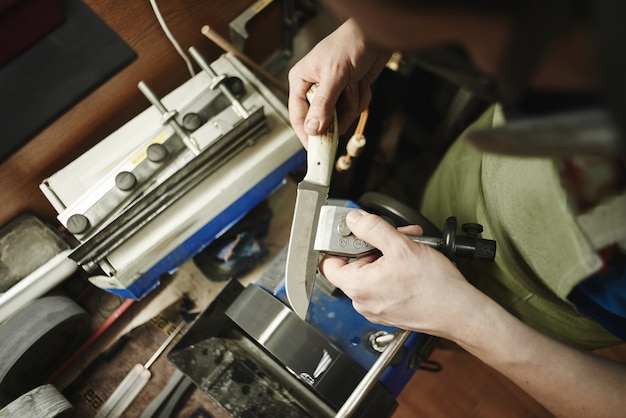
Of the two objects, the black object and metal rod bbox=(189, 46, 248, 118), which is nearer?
the black object

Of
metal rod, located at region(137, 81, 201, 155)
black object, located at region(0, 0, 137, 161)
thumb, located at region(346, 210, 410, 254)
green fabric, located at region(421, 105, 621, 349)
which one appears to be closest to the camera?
green fabric, located at region(421, 105, 621, 349)

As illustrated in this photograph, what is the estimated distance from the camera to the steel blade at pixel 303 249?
718 mm

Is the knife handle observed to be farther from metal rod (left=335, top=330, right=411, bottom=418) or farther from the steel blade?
metal rod (left=335, top=330, right=411, bottom=418)

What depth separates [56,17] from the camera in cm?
91

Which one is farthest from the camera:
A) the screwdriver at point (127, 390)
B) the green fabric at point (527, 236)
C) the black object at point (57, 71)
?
the screwdriver at point (127, 390)

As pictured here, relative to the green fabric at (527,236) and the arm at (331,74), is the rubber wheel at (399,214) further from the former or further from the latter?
the arm at (331,74)

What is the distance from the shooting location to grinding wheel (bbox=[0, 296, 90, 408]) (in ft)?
3.08

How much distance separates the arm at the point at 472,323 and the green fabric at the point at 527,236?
0.09 meters

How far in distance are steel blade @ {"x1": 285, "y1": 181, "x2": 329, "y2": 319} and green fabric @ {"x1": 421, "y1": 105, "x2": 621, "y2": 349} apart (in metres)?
0.27

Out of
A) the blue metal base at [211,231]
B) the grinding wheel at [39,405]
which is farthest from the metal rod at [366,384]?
the grinding wheel at [39,405]

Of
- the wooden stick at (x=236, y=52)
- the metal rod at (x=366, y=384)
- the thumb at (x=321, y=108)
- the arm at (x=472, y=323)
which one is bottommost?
the metal rod at (x=366, y=384)

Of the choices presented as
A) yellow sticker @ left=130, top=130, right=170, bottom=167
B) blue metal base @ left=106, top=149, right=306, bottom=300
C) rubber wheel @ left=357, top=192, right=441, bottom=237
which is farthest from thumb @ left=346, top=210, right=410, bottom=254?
yellow sticker @ left=130, top=130, right=170, bottom=167

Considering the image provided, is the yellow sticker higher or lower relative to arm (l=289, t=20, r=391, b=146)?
lower

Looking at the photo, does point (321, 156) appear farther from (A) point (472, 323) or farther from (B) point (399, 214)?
(A) point (472, 323)
